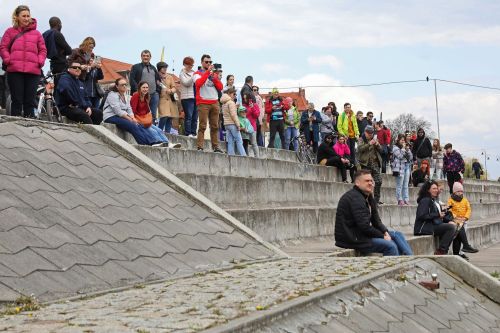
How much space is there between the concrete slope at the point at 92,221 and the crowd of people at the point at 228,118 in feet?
4.89

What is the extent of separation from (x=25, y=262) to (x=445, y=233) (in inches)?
419

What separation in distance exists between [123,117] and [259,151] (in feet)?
26.9

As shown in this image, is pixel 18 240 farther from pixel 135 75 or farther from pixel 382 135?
pixel 382 135

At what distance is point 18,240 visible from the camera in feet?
24.9

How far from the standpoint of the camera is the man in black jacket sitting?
11672 mm

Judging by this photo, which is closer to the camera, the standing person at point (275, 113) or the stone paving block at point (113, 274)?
the stone paving block at point (113, 274)

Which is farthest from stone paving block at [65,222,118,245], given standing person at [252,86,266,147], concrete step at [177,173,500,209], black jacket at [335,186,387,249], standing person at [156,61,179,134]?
standing person at [252,86,266,147]

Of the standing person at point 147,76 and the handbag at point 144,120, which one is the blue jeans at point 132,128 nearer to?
the handbag at point 144,120

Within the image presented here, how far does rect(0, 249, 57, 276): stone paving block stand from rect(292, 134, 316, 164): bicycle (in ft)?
53.7

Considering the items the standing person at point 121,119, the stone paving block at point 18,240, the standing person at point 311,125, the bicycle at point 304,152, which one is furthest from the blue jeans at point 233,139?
the stone paving block at point 18,240

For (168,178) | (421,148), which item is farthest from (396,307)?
(421,148)

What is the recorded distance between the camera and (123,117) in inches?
563

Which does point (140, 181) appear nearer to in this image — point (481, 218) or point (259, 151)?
point (259, 151)

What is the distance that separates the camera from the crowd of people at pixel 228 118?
12164 mm
